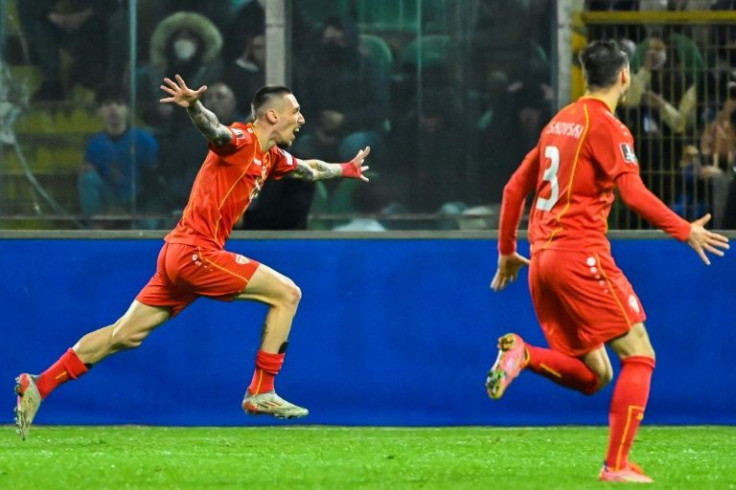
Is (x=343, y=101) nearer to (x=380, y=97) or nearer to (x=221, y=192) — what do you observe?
(x=380, y=97)

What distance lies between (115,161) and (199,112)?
303 centimetres

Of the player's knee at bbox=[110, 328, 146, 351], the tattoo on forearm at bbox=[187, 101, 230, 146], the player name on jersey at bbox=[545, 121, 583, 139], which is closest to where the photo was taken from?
the player name on jersey at bbox=[545, 121, 583, 139]

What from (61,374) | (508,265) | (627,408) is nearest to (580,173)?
(508,265)

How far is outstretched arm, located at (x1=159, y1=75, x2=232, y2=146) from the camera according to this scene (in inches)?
A: 355

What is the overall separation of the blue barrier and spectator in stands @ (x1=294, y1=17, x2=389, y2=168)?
0.69 m

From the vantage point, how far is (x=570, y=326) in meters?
7.70

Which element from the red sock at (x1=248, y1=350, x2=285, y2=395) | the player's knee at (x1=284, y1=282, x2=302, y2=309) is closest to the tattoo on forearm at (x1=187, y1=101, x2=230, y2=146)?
the player's knee at (x1=284, y1=282, x2=302, y2=309)

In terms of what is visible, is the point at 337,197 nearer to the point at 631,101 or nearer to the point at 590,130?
the point at 631,101

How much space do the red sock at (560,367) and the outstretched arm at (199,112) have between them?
238 centimetres

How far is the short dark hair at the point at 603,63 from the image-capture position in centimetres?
763

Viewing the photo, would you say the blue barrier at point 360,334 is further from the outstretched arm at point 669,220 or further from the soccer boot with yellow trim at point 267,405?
the outstretched arm at point 669,220

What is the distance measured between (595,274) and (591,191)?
367mm

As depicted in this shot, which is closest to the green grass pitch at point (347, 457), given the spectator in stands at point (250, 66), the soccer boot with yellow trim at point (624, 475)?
the soccer boot with yellow trim at point (624, 475)

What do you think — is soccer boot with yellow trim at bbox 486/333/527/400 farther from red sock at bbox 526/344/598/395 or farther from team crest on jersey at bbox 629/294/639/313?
team crest on jersey at bbox 629/294/639/313
